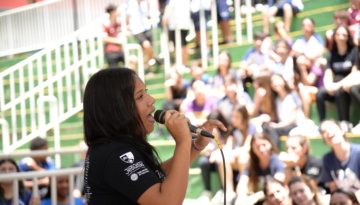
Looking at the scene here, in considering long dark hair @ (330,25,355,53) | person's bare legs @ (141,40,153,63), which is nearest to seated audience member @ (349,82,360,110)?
long dark hair @ (330,25,355,53)

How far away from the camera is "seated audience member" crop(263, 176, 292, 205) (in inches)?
218

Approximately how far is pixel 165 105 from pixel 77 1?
14.1ft

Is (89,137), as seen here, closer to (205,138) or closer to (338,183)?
(205,138)

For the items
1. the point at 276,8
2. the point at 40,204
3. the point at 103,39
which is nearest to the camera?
the point at 40,204

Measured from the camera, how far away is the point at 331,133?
5.75 m

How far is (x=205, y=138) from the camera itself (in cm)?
269

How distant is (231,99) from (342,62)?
3.90 ft

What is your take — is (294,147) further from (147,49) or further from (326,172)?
(147,49)

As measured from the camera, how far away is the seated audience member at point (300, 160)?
5871mm

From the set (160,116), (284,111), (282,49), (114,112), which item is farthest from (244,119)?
(114,112)

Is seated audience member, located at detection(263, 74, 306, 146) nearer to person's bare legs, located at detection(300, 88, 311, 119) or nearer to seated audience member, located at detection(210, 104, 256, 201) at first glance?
person's bare legs, located at detection(300, 88, 311, 119)

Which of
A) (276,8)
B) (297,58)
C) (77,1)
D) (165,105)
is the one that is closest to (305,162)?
(297,58)

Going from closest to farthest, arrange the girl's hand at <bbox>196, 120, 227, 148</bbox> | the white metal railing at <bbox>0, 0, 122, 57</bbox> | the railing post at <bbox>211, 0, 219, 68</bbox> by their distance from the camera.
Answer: the girl's hand at <bbox>196, 120, 227, 148</bbox>, the railing post at <bbox>211, 0, 219, 68</bbox>, the white metal railing at <bbox>0, 0, 122, 57</bbox>

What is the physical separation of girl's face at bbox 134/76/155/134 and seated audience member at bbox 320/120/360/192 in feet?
11.5
